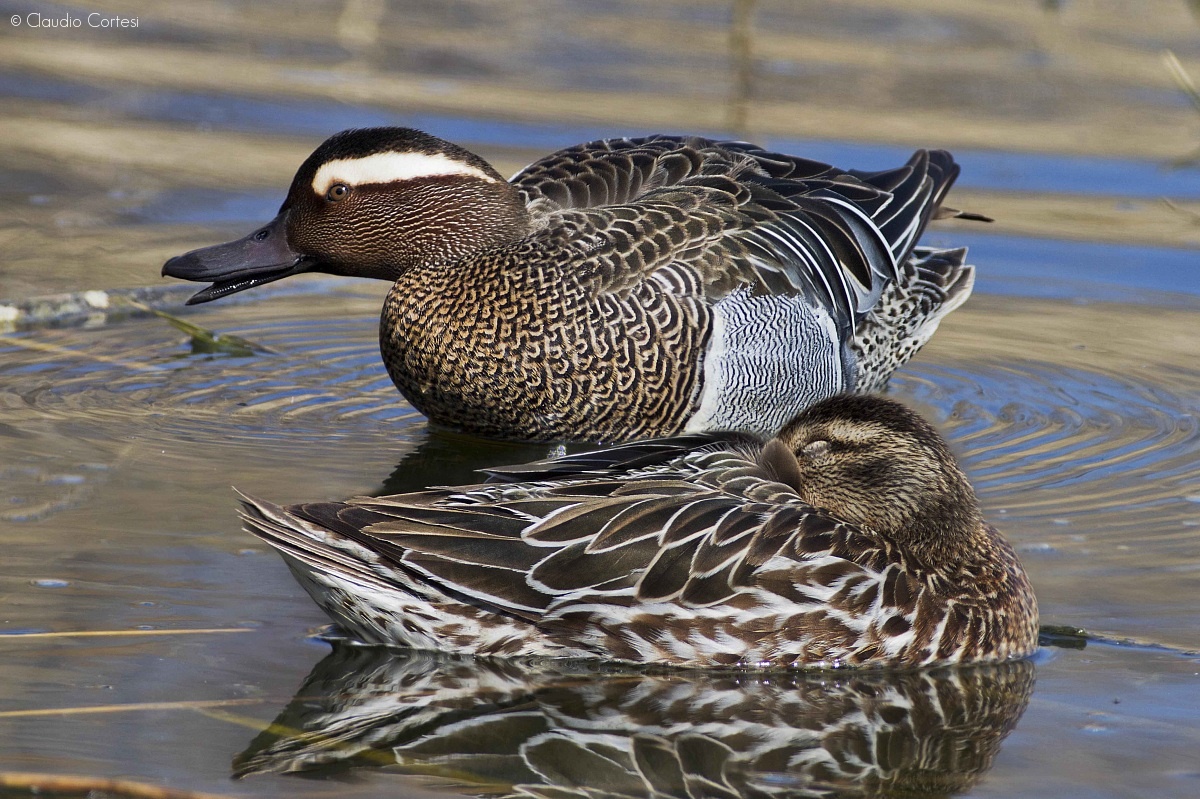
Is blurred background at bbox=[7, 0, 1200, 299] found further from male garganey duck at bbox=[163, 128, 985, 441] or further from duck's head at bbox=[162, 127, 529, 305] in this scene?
male garganey duck at bbox=[163, 128, 985, 441]

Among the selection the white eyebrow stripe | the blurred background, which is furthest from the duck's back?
the blurred background

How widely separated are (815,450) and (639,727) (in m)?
1.22

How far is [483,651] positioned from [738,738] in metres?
0.89

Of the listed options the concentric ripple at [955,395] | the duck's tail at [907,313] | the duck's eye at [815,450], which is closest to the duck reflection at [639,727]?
the duck's eye at [815,450]

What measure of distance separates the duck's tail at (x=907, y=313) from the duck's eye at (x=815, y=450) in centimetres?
250

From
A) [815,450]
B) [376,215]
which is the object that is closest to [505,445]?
[376,215]

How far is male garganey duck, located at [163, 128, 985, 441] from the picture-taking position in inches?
280

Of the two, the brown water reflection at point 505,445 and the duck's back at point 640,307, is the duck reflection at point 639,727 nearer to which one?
the brown water reflection at point 505,445

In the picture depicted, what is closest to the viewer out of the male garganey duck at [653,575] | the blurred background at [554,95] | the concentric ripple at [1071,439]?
the male garganey duck at [653,575]

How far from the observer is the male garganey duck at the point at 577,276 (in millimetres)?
7109

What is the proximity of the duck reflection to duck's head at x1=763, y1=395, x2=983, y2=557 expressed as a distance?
1.51 ft

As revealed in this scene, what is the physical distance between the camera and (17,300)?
838cm

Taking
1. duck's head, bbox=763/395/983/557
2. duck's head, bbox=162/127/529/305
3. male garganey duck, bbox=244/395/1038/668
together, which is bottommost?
male garganey duck, bbox=244/395/1038/668

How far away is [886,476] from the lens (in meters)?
5.52
